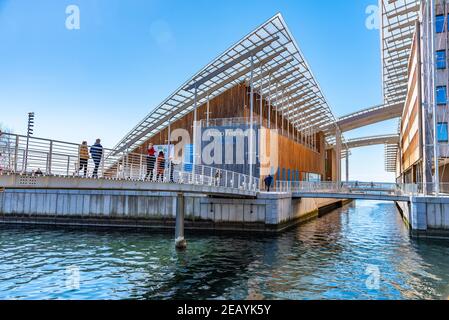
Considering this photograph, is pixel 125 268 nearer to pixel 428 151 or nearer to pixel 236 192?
pixel 236 192

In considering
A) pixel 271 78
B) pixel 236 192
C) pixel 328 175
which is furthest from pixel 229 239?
pixel 328 175

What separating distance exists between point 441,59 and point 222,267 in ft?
83.0

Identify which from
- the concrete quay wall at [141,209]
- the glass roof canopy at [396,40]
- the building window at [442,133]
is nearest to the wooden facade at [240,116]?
the concrete quay wall at [141,209]

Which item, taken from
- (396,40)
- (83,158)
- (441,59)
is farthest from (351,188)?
(83,158)

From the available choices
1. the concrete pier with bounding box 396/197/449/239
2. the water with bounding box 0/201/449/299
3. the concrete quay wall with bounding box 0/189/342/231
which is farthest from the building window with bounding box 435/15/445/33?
the concrete quay wall with bounding box 0/189/342/231

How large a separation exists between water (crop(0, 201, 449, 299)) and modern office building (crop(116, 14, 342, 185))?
917 cm

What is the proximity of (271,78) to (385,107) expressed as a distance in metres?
23.8

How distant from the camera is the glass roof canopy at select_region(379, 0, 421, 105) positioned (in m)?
31.5

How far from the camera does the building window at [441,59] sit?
28.5 meters

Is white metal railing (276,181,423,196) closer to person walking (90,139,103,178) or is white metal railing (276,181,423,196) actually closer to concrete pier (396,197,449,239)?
concrete pier (396,197,449,239)

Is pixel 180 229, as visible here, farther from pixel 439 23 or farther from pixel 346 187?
pixel 439 23

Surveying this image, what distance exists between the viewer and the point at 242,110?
3412cm

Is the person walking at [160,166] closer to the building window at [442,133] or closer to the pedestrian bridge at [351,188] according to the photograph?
the pedestrian bridge at [351,188]

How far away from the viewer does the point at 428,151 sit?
28297 mm
